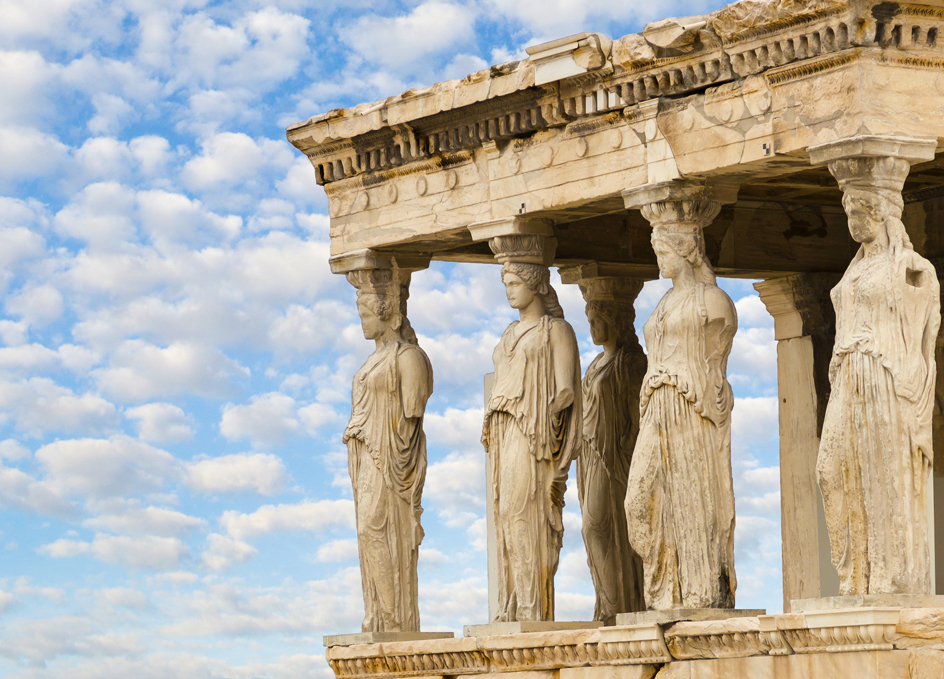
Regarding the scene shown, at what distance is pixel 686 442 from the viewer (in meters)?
14.0

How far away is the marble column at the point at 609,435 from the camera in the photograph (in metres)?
16.9

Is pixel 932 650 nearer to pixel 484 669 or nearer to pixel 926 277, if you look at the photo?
→ pixel 926 277

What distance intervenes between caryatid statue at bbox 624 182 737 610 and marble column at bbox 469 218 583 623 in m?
1.09

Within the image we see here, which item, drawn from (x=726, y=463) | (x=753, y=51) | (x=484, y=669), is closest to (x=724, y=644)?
(x=726, y=463)

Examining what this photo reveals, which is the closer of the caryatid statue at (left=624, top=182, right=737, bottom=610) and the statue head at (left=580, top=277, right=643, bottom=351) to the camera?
the caryatid statue at (left=624, top=182, right=737, bottom=610)

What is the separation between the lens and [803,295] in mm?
17969

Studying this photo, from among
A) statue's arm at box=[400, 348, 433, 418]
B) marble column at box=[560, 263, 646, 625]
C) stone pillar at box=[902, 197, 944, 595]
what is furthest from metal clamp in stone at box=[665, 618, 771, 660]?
stone pillar at box=[902, 197, 944, 595]

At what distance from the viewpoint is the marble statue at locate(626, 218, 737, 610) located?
45.7ft

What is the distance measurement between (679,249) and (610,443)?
3.24 metres

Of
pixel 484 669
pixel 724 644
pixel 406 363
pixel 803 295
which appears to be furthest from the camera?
pixel 803 295

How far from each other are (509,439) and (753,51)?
10.4 feet

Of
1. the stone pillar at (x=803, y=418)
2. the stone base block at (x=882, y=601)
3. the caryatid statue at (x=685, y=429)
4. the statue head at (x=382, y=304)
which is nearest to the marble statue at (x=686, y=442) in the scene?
the caryatid statue at (x=685, y=429)

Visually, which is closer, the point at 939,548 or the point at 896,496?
the point at 896,496

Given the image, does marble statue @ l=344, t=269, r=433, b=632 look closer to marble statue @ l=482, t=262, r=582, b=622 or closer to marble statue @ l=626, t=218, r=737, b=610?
marble statue @ l=482, t=262, r=582, b=622
